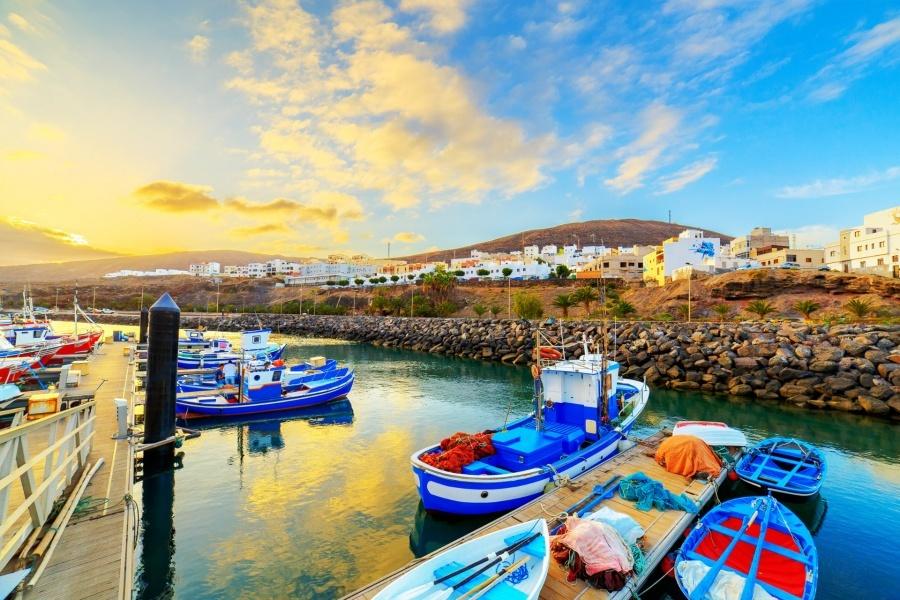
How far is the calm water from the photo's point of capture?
9734 millimetres

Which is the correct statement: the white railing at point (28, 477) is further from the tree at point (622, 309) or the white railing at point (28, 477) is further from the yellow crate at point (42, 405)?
the tree at point (622, 309)

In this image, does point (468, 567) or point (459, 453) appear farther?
point (459, 453)

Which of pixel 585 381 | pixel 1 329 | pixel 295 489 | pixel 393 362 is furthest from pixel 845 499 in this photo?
pixel 1 329

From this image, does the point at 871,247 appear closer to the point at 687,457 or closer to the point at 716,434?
the point at 716,434

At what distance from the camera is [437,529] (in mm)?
11430

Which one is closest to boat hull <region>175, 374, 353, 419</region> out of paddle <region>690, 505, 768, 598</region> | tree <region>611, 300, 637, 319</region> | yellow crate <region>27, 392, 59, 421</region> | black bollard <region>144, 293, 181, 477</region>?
black bollard <region>144, 293, 181, 477</region>

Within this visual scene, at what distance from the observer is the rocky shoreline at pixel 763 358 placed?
23.6 metres

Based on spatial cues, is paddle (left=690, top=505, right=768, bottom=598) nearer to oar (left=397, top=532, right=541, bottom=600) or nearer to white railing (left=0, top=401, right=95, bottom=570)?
oar (left=397, top=532, right=541, bottom=600)

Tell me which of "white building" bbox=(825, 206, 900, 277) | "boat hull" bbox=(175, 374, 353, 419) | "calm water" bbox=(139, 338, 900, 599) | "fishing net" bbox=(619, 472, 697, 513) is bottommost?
"calm water" bbox=(139, 338, 900, 599)

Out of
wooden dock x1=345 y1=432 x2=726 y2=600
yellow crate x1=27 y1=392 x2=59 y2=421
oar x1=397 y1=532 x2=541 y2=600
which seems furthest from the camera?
yellow crate x1=27 y1=392 x2=59 y2=421

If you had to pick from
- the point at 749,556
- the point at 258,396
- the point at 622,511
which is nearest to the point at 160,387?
the point at 258,396

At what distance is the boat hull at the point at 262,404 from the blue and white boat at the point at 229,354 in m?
9.33

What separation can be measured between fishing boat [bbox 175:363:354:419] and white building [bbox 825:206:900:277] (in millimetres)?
70160

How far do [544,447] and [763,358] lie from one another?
24388mm
